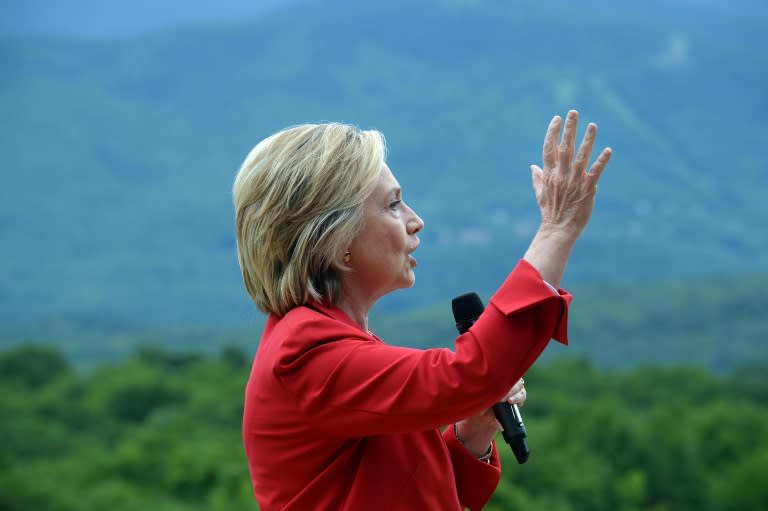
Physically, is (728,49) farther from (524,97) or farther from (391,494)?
(391,494)

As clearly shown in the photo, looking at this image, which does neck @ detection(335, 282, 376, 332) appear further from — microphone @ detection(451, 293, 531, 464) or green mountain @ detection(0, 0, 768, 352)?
green mountain @ detection(0, 0, 768, 352)

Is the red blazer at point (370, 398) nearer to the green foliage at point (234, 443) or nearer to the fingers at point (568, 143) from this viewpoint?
the fingers at point (568, 143)

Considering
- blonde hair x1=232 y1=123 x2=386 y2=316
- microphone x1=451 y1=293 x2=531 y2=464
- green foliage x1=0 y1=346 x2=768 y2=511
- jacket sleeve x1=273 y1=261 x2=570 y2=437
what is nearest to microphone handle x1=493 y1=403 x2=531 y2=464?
microphone x1=451 y1=293 x2=531 y2=464

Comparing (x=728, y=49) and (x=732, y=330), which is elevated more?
(x=728, y=49)

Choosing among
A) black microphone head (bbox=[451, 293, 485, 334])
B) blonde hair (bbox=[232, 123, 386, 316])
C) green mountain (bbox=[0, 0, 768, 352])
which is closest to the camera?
blonde hair (bbox=[232, 123, 386, 316])

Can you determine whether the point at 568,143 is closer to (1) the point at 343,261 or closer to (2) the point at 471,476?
(1) the point at 343,261

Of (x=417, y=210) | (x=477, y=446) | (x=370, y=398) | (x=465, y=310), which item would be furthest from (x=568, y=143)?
(x=417, y=210)

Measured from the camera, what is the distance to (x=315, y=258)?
2105mm

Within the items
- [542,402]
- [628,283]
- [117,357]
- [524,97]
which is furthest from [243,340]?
[524,97]

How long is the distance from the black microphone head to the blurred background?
50.8ft

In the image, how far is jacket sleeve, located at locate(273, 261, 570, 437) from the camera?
72.1 inches

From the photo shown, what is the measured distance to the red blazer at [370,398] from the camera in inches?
72.4

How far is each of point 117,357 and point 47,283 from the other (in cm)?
2109

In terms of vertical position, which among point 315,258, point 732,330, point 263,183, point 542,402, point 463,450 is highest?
point 263,183
